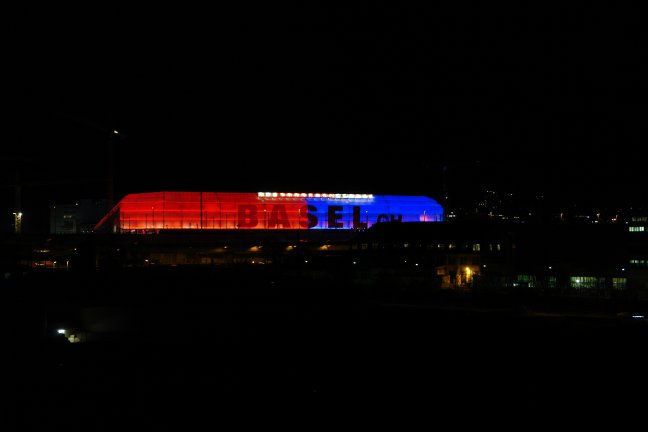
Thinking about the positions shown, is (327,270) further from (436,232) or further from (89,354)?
(89,354)

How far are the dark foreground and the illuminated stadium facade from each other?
3024cm

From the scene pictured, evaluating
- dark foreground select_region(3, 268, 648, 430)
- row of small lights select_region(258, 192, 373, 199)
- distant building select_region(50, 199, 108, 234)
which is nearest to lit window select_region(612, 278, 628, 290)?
dark foreground select_region(3, 268, 648, 430)

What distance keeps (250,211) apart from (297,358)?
39678 mm

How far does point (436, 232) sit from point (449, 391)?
26417 mm

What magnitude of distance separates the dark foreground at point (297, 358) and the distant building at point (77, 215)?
4420cm

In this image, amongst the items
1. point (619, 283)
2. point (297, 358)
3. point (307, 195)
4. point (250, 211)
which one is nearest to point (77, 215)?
point (250, 211)

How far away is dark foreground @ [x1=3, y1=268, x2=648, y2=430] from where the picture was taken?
29.2 feet

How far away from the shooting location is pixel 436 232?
3553 centimetres

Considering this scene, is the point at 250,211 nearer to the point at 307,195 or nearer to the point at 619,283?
the point at 307,195

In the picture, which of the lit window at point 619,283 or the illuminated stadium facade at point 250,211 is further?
the illuminated stadium facade at point 250,211

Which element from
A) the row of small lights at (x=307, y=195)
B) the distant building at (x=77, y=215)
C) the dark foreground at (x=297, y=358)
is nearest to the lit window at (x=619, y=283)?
the dark foreground at (x=297, y=358)

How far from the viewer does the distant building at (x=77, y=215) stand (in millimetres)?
60938

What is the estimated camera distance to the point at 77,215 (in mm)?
61969

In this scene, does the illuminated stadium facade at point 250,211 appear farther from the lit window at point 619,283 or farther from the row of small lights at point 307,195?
the lit window at point 619,283
